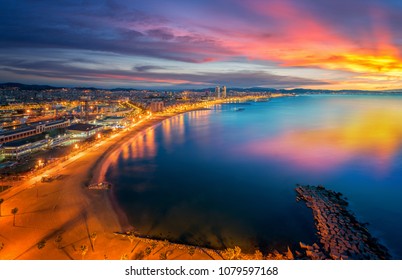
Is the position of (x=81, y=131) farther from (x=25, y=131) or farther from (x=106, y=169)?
(x=106, y=169)

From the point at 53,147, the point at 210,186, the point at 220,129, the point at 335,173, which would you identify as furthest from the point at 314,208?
the point at 220,129

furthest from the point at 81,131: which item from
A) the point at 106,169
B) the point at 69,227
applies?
the point at 69,227

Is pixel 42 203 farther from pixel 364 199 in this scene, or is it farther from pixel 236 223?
pixel 364 199

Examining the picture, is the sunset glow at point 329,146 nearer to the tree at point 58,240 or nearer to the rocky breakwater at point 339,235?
the rocky breakwater at point 339,235

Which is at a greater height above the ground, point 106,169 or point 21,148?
point 21,148

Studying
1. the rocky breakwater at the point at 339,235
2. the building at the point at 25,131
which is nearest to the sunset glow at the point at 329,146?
the rocky breakwater at the point at 339,235
